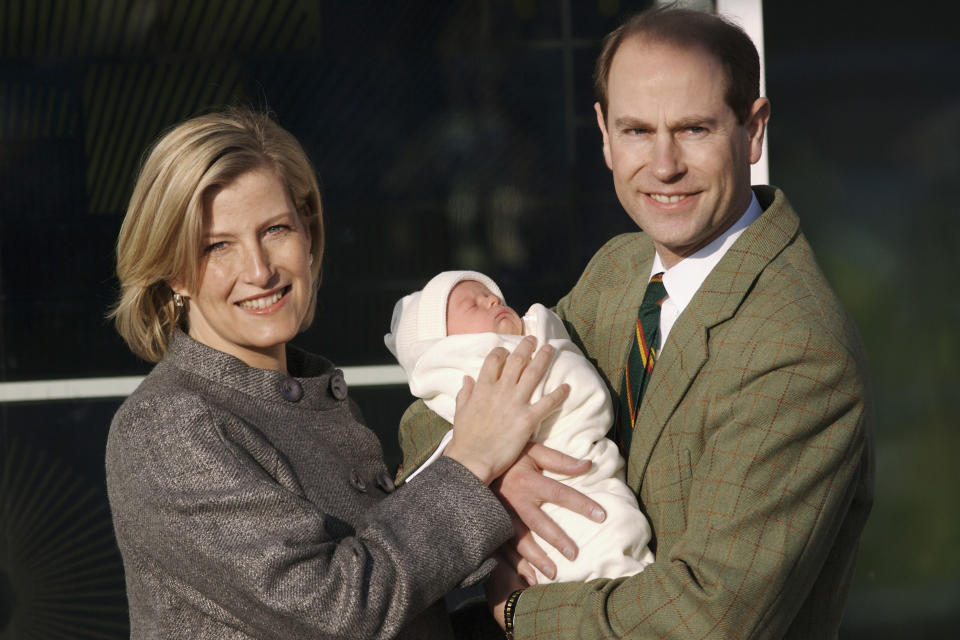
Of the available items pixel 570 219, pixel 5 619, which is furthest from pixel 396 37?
pixel 5 619

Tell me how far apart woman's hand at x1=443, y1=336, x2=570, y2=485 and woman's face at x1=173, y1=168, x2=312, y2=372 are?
0.45 m

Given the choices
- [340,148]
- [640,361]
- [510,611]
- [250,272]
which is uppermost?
[340,148]

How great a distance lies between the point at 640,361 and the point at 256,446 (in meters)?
0.84

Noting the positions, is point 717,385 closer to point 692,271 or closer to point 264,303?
point 692,271

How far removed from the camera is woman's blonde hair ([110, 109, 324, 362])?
227 cm

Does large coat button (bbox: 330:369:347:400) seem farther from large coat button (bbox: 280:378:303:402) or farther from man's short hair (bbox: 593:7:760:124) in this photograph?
man's short hair (bbox: 593:7:760:124)

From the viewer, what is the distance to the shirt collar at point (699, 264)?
7.66ft

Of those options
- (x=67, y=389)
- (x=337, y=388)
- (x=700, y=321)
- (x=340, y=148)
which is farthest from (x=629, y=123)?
(x=67, y=389)

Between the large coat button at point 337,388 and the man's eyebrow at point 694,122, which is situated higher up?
the man's eyebrow at point 694,122

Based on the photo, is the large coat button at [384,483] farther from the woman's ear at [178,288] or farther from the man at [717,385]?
the woman's ear at [178,288]

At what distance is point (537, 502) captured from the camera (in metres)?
2.24

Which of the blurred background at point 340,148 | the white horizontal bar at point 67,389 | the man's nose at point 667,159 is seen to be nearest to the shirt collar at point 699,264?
the man's nose at point 667,159

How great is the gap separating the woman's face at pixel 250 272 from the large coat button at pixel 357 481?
0.34 metres

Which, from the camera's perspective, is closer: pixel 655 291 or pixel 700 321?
pixel 700 321
